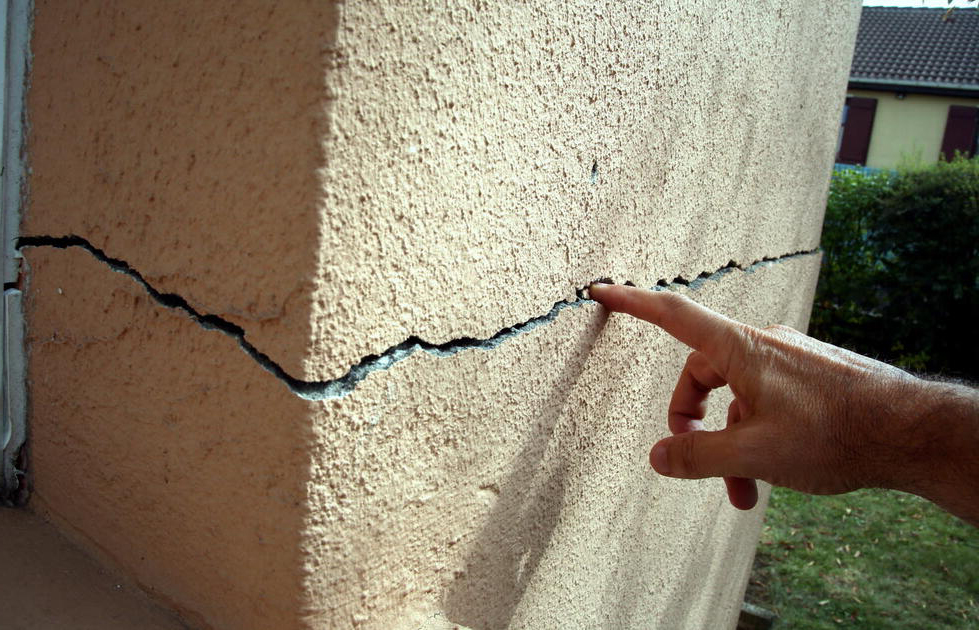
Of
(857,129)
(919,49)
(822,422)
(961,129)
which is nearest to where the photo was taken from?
(822,422)

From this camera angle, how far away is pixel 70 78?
1.09 metres

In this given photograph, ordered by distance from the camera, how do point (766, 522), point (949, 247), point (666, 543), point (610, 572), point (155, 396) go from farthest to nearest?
point (949, 247), point (766, 522), point (666, 543), point (610, 572), point (155, 396)

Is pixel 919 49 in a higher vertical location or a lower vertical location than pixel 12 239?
higher

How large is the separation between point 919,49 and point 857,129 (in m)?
3.19

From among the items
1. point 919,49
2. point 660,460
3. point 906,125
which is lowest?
point 660,460

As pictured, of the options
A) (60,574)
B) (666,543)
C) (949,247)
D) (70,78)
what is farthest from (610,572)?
(949,247)

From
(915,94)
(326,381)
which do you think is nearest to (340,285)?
(326,381)

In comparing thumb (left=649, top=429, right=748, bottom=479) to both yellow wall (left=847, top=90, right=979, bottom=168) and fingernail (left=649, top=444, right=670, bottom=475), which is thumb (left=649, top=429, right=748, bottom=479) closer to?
fingernail (left=649, top=444, right=670, bottom=475)

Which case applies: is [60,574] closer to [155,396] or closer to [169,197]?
[155,396]

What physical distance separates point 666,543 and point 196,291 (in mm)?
1643

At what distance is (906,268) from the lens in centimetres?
1028

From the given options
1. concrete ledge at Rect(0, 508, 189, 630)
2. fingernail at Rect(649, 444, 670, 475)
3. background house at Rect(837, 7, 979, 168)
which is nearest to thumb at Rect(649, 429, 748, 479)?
fingernail at Rect(649, 444, 670, 475)

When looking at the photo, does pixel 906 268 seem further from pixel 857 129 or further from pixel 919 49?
pixel 919 49

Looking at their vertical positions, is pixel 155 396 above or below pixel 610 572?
above
